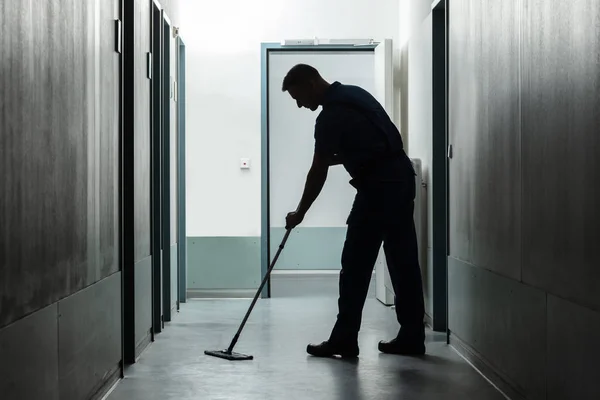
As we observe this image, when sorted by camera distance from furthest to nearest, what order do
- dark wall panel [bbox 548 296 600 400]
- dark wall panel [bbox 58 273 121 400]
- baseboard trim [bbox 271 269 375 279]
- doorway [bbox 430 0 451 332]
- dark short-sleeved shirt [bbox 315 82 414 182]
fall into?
baseboard trim [bbox 271 269 375 279] < doorway [bbox 430 0 451 332] < dark short-sleeved shirt [bbox 315 82 414 182] < dark wall panel [bbox 58 273 121 400] < dark wall panel [bbox 548 296 600 400]

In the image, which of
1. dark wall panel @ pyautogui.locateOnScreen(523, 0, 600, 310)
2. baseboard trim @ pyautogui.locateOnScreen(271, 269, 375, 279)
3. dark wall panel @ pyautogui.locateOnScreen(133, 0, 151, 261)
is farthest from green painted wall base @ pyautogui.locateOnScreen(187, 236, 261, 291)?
dark wall panel @ pyautogui.locateOnScreen(523, 0, 600, 310)

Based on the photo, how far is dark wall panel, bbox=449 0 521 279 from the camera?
332 centimetres

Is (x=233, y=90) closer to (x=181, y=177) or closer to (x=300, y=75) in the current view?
(x=181, y=177)

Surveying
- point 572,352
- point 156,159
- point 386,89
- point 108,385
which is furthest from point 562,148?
point 386,89

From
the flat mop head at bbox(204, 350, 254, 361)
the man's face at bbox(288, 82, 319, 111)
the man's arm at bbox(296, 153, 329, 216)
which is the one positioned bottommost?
the flat mop head at bbox(204, 350, 254, 361)

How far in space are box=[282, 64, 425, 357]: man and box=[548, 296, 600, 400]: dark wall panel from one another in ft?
5.03

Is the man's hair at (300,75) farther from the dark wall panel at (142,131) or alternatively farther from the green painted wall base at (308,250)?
the green painted wall base at (308,250)

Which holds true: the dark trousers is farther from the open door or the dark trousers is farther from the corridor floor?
the open door

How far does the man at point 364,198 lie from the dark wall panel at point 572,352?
1534 millimetres

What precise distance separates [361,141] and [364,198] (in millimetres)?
296

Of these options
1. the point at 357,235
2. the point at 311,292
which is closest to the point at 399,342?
the point at 357,235

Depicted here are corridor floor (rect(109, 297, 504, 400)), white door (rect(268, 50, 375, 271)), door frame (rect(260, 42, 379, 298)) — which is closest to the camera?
corridor floor (rect(109, 297, 504, 400))

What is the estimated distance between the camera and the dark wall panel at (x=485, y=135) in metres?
3.32

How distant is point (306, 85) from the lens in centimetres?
438
